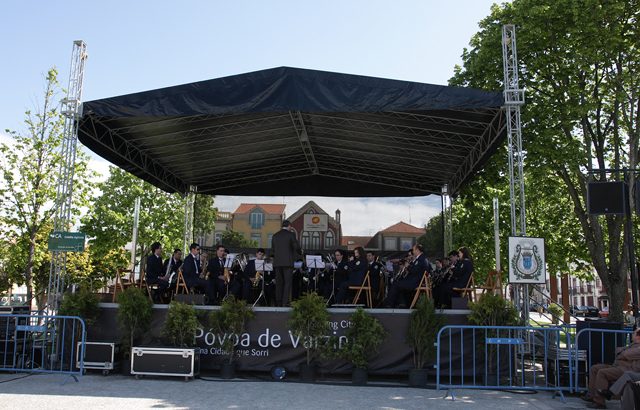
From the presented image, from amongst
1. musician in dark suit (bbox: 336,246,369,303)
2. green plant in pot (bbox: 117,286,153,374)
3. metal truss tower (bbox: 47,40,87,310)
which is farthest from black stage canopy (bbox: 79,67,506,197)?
green plant in pot (bbox: 117,286,153,374)

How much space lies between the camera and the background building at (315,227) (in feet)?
60.7

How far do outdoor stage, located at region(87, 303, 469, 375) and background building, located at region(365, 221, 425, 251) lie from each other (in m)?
8.79

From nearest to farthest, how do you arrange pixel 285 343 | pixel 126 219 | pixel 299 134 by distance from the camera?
1. pixel 285 343
2. pixel 299 134
3. pixel 126 219

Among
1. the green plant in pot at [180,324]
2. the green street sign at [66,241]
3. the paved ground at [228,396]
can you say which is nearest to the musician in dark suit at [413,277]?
the paved ground at [228,396]

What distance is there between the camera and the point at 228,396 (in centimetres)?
766

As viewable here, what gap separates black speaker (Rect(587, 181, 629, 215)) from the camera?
9500mm

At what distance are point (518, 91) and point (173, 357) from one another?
7.31 m

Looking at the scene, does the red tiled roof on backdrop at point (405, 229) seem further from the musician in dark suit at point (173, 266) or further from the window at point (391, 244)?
the musician in dark suit at point (173, 266)

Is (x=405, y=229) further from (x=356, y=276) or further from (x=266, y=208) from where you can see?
(x=356, y=276)

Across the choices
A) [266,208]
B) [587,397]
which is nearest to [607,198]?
[587,397]

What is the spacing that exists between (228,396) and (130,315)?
2.66 metres

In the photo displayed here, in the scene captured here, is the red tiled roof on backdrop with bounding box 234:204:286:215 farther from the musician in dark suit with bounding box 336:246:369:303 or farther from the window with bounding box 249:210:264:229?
the musician in dark suit with bounding box 336:246:369:303

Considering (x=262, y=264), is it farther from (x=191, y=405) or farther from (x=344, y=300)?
(x=191, y=405)

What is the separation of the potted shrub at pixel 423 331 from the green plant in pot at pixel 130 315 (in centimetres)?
446
